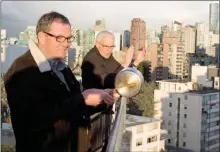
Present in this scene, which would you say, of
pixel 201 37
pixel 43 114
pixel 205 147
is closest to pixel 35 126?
pixel 43 114

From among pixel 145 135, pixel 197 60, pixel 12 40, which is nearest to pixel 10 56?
pixel 12 40

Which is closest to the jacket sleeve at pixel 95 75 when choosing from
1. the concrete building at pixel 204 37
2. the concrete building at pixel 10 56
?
the concrete building at pixel 10 56

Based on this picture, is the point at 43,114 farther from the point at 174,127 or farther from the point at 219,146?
the point at 219,146

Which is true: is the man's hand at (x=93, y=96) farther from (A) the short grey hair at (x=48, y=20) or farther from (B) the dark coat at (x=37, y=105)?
(A) the short grey hair at (x=48, y=20)

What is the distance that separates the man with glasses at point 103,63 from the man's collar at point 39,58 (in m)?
0.47

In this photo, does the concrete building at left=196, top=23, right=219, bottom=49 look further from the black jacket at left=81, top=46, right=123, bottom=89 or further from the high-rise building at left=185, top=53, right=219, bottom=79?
the black jacket at left=81, top=46, right=123, bottom=89

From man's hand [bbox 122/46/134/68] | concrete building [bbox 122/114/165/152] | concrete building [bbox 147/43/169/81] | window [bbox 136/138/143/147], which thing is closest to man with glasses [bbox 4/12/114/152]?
man's hand [bbox 122/46/134/68]

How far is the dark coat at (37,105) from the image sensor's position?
735 millimetres

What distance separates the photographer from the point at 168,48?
20188mm

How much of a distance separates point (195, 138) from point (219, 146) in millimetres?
2035

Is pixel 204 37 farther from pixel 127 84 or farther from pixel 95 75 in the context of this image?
pixel 127 84

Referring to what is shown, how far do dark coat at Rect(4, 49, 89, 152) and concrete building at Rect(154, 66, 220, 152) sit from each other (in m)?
14.9

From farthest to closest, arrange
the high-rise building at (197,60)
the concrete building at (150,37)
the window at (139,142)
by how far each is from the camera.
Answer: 1. the high-rise building at (197,60)
2. the window at (139,142)
3. the concrete building at (150,37)

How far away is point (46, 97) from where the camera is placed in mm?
753
